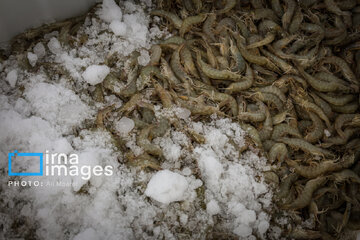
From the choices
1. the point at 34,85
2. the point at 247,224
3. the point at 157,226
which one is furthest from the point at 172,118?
the point at 34,85

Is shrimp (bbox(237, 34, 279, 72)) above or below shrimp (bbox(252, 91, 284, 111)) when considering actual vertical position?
above

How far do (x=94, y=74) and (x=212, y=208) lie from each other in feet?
5.02

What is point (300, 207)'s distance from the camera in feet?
8.28

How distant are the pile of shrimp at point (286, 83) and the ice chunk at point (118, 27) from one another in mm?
326

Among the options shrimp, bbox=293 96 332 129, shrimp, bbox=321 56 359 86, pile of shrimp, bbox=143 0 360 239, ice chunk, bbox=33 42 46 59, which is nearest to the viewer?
pile of shrimp, bbox=143 0 360 239

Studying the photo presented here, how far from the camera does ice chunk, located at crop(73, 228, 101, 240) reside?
209 cm

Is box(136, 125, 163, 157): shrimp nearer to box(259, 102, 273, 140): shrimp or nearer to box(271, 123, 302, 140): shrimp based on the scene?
box(259, 102, 273, 140): shrimp

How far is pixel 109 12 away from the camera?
2848 mm

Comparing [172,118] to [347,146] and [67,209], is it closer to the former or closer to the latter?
[67,209]

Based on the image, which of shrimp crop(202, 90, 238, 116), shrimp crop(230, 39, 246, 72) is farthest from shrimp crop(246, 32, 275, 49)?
shrimp crop(202, 90, 238, 116)

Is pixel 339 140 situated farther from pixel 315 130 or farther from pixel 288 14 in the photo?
pixel 288 14

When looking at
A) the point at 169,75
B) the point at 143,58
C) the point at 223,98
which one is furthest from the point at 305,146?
the point at 143,58

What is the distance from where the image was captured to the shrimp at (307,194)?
2498 mm

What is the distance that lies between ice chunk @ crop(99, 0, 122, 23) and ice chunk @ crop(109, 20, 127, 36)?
0.07 metres
